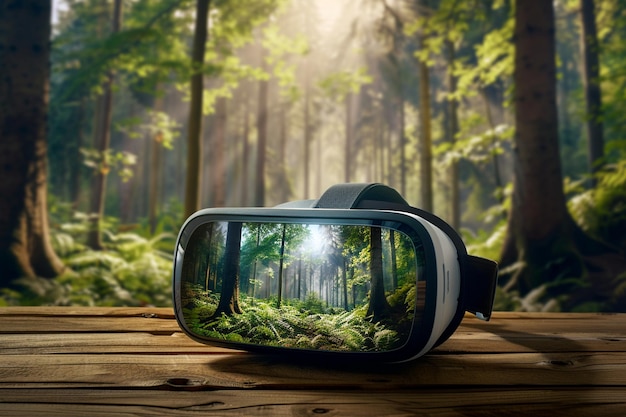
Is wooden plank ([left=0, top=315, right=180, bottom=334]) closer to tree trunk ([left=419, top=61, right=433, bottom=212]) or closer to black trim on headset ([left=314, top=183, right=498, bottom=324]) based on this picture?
black trim on headset ([left=314, top=183, right=498, bottom=324])

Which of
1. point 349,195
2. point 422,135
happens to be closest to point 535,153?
point 349,195

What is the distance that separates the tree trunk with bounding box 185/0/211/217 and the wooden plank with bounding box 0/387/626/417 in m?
7.51

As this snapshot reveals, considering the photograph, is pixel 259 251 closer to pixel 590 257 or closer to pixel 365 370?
pixel 365 370

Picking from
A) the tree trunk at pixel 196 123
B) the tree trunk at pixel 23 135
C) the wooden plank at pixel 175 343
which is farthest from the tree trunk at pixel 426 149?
the wooden plank at pixel 175 343

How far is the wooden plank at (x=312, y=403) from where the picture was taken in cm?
103

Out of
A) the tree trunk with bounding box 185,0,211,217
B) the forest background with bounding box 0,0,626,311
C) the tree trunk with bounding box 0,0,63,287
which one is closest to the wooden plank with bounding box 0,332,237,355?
the forest background with bounding box 0,0,626,311

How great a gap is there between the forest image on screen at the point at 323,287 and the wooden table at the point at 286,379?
0.11 meters

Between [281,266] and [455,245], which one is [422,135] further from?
[281,266]

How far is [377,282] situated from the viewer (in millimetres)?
1302

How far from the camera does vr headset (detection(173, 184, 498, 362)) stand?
1.28 meters

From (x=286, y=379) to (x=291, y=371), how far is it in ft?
0.27

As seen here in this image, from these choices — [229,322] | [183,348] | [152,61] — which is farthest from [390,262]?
[152,61]

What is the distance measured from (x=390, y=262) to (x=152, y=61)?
9503mm

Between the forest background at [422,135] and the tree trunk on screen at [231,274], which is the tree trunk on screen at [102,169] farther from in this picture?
the tree trunk on screen at [231,274]
